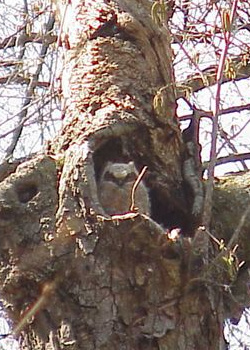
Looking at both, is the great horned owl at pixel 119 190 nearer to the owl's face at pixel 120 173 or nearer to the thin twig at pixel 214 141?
the owl's face at pixel 120 173

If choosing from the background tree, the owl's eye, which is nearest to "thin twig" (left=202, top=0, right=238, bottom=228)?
the background tree

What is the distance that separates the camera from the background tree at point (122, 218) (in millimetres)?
1571

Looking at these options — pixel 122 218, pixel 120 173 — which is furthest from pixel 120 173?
pixel 122 218

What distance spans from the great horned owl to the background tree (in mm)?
17

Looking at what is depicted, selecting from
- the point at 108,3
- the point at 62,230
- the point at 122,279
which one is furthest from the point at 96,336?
the point at 108,3

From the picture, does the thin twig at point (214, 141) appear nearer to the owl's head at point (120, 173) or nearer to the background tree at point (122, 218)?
the background tree at point (122, 218)

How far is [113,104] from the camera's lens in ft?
6.18

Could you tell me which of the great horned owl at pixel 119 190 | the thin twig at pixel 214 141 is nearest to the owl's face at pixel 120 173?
the great horned owl at pixel 119 190

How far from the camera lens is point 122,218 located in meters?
1.58

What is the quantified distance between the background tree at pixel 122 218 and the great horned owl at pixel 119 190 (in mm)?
17

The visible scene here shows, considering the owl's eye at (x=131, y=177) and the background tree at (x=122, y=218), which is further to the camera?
the owl's eye at (x=131, y=177)

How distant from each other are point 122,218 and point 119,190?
16 centimetres

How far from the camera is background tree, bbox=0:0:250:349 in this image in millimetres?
1571

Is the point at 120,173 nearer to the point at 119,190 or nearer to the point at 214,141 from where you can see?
the point at 119,190
